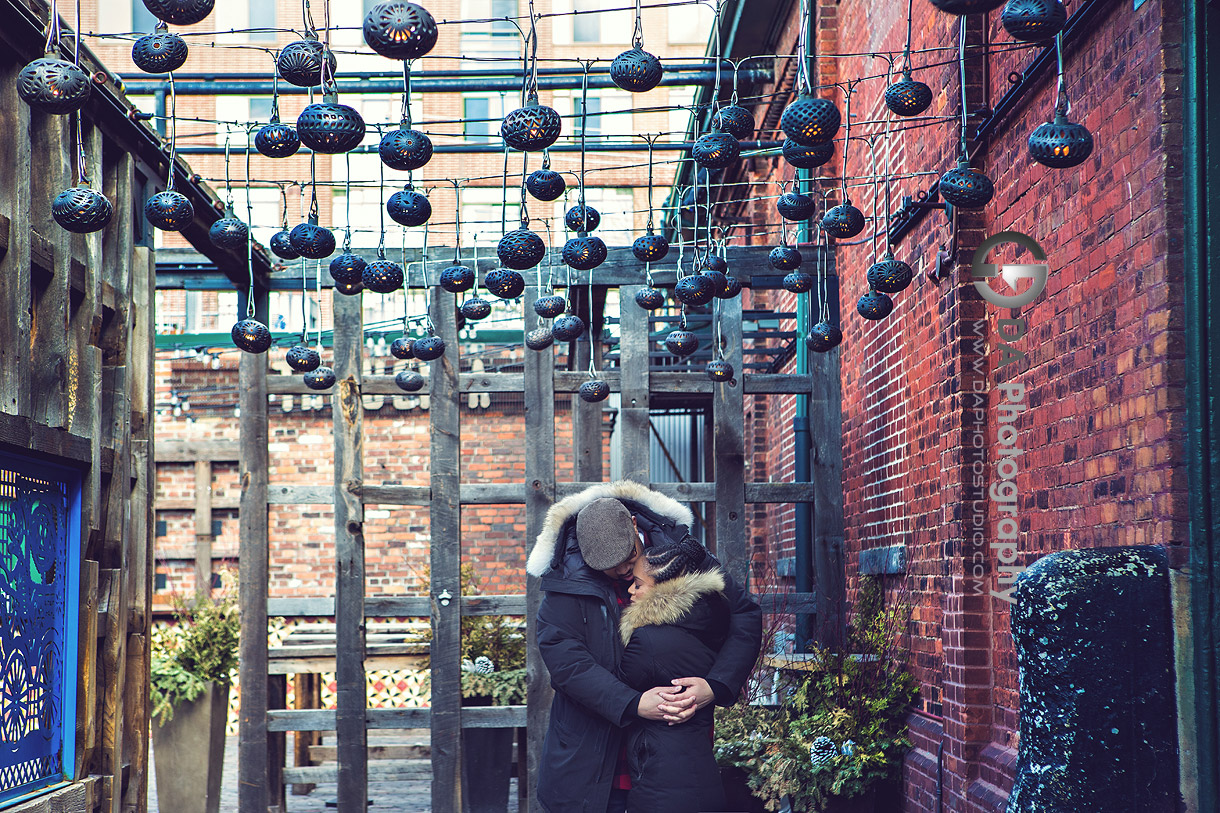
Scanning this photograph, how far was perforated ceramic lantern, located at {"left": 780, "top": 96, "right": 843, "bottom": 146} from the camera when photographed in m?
3.54

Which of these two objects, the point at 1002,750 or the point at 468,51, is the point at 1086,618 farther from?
the point at 468,51

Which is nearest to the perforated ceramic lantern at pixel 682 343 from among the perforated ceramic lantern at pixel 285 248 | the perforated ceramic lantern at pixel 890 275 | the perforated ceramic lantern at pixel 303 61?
the perforated ceramic lantern at pixel 890 275

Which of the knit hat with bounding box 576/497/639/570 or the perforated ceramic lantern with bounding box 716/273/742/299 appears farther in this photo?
the perforated ceramic lantern with bounding box 716/273/742/299

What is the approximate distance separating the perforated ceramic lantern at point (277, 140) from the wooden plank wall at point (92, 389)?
905 millimetres

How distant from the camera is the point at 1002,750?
15.3ft

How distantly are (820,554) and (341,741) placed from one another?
9.86 ft

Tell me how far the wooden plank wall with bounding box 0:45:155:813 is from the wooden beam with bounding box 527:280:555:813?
7.11 ft

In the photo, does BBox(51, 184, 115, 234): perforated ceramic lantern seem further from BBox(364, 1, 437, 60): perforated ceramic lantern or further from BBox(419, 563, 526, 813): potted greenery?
BBox(419, 563, 526, 813): potted greenery

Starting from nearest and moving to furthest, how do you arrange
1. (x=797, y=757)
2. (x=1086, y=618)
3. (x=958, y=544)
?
(x=1086, y=618) < (x=958, y=544) < (x=797, y=757)

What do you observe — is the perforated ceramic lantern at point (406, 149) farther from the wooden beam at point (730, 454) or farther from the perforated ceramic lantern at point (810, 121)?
the wooden beam at point (730, 454)

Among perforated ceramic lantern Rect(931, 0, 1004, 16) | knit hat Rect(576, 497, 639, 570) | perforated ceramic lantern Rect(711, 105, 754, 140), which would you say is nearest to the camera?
perforated ceramic lantern Rect(931, 0, 1004, 16)

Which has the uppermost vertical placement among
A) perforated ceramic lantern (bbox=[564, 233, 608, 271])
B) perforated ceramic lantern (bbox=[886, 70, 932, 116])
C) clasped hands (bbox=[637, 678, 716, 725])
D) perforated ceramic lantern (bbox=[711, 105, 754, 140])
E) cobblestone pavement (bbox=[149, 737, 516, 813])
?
perforated ceramic lantern (bbox=[711, 105, 754, 140])

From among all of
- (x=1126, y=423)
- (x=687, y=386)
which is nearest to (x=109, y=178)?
(x=687, y=386)

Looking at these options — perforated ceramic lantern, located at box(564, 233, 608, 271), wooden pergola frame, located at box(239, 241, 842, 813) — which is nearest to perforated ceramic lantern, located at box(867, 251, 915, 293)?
perforated ceramic lantern, located at box(564, 233, 608, 271)
